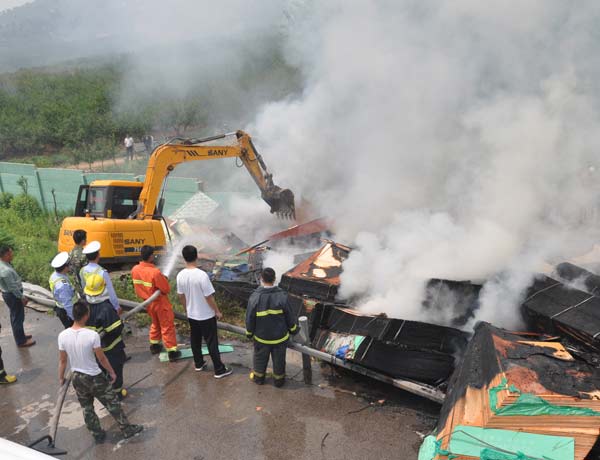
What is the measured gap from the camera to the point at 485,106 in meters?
8.62

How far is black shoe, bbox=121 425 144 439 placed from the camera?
172 inches

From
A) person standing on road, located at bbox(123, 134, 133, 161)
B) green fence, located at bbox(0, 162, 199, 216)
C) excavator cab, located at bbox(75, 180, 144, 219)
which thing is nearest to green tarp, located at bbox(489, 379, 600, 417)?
excavator cab, located at bbox(75, 180, 144, 219)

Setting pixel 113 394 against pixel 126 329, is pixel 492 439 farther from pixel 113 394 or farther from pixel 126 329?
pixel 126 329

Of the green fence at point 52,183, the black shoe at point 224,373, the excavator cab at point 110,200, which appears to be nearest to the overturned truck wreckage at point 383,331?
the black shoe at point 224,373

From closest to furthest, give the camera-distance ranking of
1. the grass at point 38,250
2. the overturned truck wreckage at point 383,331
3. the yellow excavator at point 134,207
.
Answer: the overturned truck wreckage at point 383,331 < the grass at point 38,250 < the yellow excavator at point 134,207

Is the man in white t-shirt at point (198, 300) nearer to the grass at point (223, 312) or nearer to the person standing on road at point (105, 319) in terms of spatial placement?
the person standing on road at point (105, 319)

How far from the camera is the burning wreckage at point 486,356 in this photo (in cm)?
334

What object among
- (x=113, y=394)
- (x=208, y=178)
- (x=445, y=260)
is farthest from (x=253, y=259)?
(x=208, y=178)

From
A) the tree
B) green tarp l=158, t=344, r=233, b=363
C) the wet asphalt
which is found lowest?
the wet asphalt

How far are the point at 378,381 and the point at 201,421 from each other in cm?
184

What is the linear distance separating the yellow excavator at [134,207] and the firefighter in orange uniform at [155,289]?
318cm

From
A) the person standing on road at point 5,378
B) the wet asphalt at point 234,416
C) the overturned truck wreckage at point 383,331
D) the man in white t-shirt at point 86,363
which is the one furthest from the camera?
the person standing on road at point 5,378

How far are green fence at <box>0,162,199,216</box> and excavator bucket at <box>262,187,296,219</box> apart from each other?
320 centimetres

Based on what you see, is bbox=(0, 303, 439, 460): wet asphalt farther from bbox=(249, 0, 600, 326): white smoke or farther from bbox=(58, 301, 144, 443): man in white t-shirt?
bbox=(249, 0, 600, 326): white smoke
